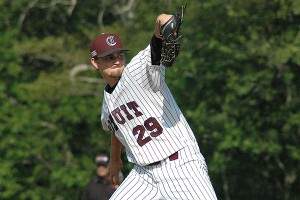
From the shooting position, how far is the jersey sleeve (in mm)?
6594

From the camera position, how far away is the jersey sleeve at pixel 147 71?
21.6ft

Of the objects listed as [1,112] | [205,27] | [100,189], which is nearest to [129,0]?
[1,112]

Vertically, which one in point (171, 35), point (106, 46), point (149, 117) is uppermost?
point (171, 35)

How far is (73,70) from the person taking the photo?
84.8 ft

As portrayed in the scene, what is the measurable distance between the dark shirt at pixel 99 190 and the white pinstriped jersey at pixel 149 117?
13.1 ft

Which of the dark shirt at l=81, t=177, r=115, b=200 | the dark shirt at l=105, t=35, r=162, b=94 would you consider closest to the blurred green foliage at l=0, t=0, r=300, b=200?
the dark shirt at l=81, t=177, r=115, b=200

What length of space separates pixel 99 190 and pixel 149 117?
4376mm

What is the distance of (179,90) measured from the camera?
21.1m

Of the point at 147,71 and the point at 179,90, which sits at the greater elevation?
the point at 147,71

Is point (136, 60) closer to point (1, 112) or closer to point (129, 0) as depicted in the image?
point (1, 112)

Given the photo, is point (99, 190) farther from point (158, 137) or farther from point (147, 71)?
point (147, 71)

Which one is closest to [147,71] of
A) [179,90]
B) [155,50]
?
[155,50]

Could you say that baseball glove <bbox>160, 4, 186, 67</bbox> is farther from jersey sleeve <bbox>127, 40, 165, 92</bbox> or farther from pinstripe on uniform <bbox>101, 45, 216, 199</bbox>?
pinstripe on uniform <bbox>101, 45, 216, 199</bbox>

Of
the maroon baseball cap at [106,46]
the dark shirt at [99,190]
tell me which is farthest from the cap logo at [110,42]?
the dark shirt at [99,190]
